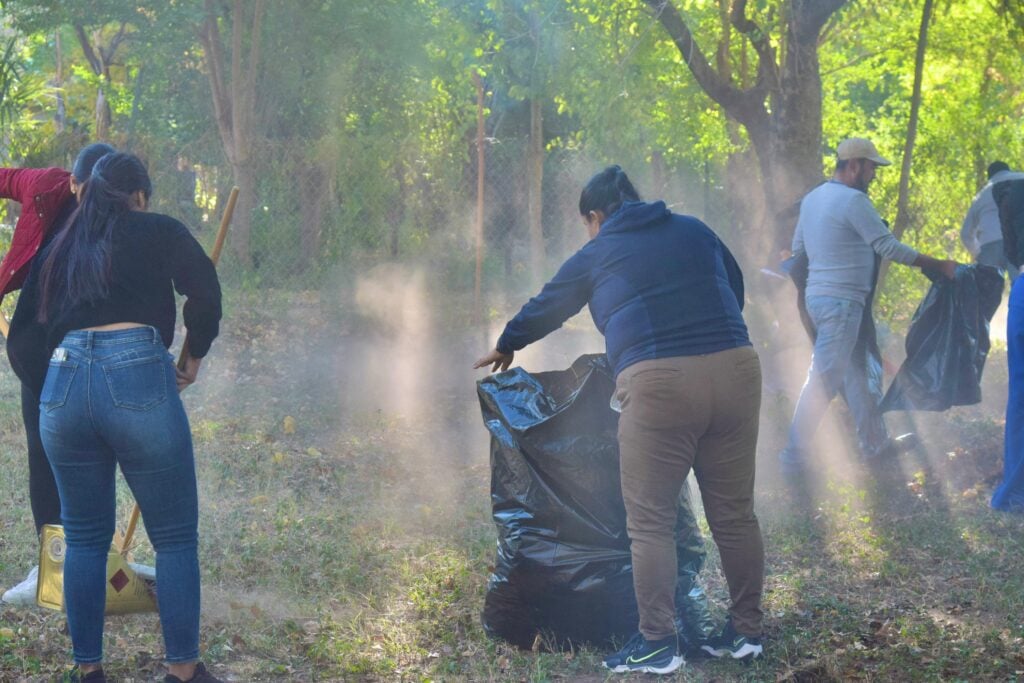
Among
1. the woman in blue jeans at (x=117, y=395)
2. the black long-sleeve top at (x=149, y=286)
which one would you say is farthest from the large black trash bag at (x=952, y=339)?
the woman in blue jeans at (x=117, y=395)

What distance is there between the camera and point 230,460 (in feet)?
22.7

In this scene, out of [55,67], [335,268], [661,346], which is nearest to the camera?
[661,346]

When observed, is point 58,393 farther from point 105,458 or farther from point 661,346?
point 661,346

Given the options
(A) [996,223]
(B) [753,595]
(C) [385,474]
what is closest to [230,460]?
(C) [385,474]

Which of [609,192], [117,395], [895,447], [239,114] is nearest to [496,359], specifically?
[609,192]

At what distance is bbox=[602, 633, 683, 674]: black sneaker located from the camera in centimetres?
382

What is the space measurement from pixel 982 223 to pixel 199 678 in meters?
5.45

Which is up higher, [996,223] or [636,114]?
[636,114]

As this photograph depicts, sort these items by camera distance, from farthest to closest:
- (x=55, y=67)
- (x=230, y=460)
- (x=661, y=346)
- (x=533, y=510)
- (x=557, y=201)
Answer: (x=55, y=67), (x=557, y=201), (x=230, y=460), (x=533, y=510), (x=661, y=346)

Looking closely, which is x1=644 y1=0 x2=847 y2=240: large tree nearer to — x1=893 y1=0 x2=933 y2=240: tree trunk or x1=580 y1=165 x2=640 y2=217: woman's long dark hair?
x1=893 y1=0 x2=933 y2=240: tree trunk

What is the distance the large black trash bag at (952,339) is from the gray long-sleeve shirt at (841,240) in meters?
0.39

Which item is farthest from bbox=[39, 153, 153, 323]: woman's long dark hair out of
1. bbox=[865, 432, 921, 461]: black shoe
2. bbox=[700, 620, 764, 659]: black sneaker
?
bbox=[865, 432, 921, 461]: black shoe

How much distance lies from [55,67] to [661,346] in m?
22.2

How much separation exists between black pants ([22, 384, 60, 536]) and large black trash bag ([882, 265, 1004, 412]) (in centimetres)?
475
